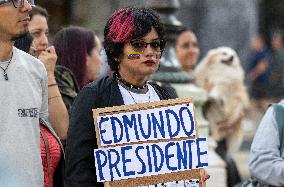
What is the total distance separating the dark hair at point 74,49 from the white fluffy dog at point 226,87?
5142mm

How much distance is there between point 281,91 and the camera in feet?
62.1

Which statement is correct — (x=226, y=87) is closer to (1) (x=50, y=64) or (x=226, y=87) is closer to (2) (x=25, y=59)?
(1) (x=50, y=64)

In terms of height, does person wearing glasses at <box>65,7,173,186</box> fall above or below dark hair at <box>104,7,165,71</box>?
below

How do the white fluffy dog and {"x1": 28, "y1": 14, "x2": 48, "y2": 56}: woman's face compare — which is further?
the white fluffy dog

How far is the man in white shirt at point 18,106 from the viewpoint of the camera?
4.70 meters

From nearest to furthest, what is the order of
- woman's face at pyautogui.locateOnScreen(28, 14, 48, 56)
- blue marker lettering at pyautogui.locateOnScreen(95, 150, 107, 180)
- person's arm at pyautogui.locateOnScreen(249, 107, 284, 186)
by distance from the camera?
blue marker lettering at pyautogui.locateOnScreen(95, 150, 107, 180) < person's arm at pyautogui.locateOnScreen(249, 107, 284, 186) < woman's face at pyautogui.locateOnScreen(28, 14, 48, 56)

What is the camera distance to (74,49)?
696 centimetres

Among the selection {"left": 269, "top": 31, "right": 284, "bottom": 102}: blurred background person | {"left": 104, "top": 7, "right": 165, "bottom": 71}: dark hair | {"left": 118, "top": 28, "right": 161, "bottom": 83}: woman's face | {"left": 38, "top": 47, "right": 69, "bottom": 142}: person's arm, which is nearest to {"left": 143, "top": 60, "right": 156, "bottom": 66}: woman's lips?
{"left": 118, "top": 28, "right": 161, "bottom": 83}: woman's face

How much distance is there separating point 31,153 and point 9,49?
48 centimetres

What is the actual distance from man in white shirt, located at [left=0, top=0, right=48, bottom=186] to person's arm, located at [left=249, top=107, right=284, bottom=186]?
1.75m

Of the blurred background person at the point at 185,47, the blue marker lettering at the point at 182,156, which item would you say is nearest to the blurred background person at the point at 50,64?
the blue marker lettering at the point at 182,156

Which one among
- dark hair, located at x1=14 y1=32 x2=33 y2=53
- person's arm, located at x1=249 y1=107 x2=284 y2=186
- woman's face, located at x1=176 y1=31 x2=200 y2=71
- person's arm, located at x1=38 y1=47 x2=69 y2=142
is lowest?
person's arm, located at x1=249 y1=107 x2=284 y2=186

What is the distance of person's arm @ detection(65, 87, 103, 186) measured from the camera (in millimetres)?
4914

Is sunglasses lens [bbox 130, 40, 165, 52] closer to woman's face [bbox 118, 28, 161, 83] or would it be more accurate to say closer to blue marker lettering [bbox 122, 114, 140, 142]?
woman's face [bbox 118, 28, 161, 83]
